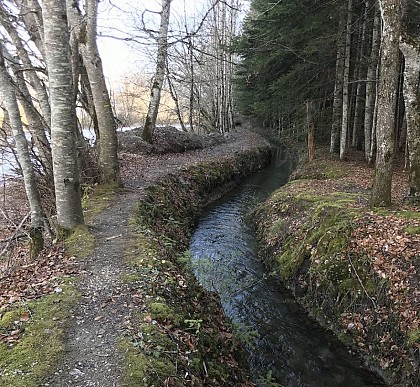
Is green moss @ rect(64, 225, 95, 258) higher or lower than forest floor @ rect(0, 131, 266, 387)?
higher

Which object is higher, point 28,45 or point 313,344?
point 28,45

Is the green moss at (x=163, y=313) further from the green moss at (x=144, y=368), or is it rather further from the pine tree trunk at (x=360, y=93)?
the pine tree trunk at (x=360, y=93)

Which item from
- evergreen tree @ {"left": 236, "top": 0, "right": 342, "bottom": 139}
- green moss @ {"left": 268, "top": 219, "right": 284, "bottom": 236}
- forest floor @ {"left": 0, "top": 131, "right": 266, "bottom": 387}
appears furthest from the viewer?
evergreen tree @ {"left": 236, "top": 0, "right": 342, "bottom": 139}

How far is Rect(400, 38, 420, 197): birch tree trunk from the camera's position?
25.9 feet

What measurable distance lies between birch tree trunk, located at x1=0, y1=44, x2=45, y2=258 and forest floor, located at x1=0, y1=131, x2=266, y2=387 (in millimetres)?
360

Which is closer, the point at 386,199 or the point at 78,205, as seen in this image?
the point at 78,205

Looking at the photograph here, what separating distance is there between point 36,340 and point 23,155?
428 centimetres

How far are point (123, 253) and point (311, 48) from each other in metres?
12.4

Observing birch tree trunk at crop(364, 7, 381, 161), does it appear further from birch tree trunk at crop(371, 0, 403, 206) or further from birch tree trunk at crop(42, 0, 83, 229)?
birch tree trunk at crop(42, 0, 83, 229)

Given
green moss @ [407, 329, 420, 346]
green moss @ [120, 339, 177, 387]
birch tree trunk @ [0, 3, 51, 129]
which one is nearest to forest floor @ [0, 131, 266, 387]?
green moss @ [120, 339, 177, 387]

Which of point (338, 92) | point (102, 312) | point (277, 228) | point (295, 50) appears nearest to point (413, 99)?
point (277, 228)

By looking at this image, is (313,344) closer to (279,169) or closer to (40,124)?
(40,124)

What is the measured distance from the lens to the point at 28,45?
11.1 m

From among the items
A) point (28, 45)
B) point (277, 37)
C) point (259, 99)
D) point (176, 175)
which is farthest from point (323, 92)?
point (28, 45)
